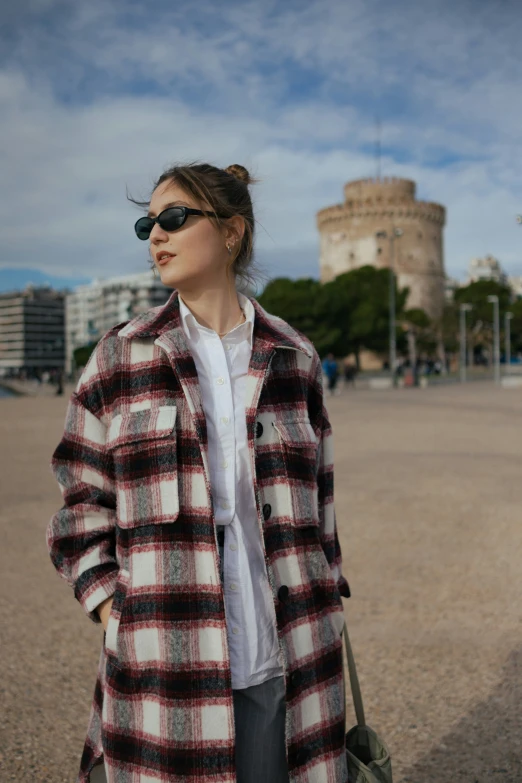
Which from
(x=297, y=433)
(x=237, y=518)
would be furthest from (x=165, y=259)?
(x=237, y=518)

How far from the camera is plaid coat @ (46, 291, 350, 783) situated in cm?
169

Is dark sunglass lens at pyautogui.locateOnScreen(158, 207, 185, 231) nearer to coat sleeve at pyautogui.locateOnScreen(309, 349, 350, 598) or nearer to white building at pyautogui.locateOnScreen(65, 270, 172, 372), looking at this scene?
coat sleeve at pyautogui.locateOnScreen(309, 349, 350, 598)

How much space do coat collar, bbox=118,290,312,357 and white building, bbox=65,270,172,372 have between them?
378 ft

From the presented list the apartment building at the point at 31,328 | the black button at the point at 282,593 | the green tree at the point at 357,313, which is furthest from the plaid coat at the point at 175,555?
the apartment building at the point at 31,328

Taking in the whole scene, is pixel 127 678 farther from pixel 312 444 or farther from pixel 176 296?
pixel 176 296

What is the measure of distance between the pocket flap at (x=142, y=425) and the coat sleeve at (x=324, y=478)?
1.40 ft

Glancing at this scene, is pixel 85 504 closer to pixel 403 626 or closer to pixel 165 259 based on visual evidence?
pixel 165 259

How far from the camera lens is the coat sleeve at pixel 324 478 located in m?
1.99

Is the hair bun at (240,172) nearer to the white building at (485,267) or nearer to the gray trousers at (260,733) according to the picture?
the gray trousers at (260,733)

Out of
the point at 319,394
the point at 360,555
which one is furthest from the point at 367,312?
the point at 319,394

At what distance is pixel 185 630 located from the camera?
1.70 meters

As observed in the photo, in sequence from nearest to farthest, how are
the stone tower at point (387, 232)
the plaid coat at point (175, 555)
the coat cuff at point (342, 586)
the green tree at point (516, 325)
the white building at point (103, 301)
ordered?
the plaid coat at point (175, 555) → the coat cuff at point (342, 586) → the stone tower at point (387, 232) → the green tree at point (516, 325) → the white building at point (103, 301)

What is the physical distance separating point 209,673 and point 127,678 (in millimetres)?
186

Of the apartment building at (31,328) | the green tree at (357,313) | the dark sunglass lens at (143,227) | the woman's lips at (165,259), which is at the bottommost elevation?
the woman's lips at (165,259)
